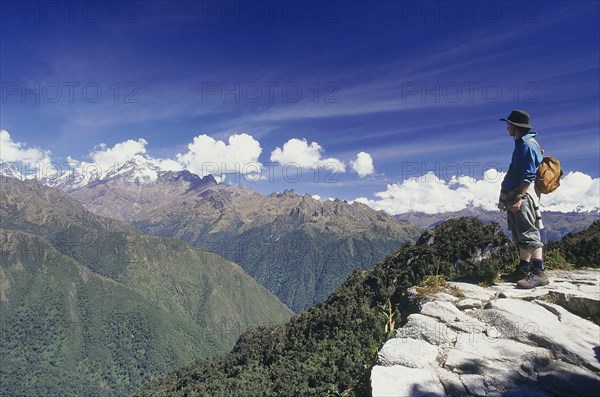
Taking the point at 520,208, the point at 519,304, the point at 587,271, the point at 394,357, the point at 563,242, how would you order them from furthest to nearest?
the point at 563,242 → the point at 587,271 → the point at 520,208 → the point at 519,304 → the point at 394,357

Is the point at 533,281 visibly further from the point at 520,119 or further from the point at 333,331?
the point at 333,331

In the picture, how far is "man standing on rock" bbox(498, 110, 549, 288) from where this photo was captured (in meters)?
9.18

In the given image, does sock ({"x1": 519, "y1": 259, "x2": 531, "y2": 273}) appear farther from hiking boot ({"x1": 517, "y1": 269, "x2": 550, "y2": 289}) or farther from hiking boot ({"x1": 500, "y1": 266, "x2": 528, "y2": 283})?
hiking boot ({"x1": 517, "y1": 269, "x2": 550, "y2": 289})

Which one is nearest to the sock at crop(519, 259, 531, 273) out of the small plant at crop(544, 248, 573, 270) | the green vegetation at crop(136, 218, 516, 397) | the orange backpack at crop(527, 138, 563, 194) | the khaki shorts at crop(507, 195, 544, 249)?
the khaki shorts at crop(507, 195, 544, 249)

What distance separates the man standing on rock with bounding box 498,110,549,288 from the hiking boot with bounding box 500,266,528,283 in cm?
7

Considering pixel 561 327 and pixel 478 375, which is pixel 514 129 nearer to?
pixel 561 327

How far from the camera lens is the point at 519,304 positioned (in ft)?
25.5

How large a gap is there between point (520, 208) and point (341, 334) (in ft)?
178

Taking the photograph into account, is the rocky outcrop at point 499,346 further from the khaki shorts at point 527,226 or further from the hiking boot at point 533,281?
the khaki shorts at point 527,226

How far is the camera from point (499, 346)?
6.47m

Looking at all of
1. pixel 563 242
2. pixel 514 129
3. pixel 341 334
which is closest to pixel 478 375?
pixel 514 129

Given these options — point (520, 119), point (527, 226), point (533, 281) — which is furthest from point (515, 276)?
point (520, 119)

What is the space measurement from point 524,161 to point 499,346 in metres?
4.83

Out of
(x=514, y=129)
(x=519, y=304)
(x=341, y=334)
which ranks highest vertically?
(x=514, y=129)
